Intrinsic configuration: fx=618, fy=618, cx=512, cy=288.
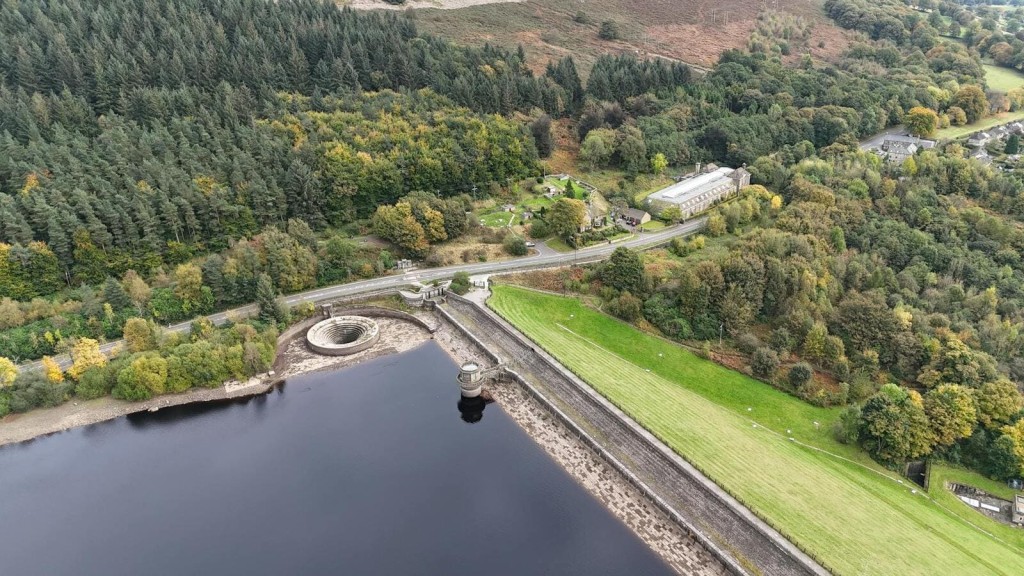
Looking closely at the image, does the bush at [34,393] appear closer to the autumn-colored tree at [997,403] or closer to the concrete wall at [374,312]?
the concrete wall at [374,312]

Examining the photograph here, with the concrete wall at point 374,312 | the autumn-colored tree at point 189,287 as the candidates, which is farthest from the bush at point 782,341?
the autumn-colored tree at point 189,287

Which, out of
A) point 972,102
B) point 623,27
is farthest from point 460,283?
point 623,27

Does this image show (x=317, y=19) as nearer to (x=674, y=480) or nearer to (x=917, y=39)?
(x=674, y=480)

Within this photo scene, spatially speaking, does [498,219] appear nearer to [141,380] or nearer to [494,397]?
[494,397]

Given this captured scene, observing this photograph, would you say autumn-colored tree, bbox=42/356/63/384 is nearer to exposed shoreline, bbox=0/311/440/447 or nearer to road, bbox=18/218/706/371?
exposed shoreline, bbox=0/311/440/447

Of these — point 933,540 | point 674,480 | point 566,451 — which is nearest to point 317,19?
point 566,451

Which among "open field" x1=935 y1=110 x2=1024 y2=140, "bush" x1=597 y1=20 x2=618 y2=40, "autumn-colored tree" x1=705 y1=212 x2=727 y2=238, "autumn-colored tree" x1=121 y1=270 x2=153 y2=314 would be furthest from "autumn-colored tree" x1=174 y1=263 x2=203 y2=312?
"open field" x1=935 y1=110 x2=1024 y2=140
